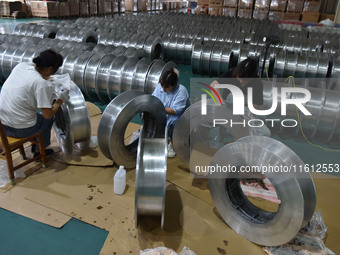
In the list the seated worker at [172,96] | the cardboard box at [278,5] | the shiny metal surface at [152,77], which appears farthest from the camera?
the cardboard box at [278,5]

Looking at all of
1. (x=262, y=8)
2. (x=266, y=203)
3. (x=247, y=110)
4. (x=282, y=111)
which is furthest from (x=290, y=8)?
(x=266, y=203)

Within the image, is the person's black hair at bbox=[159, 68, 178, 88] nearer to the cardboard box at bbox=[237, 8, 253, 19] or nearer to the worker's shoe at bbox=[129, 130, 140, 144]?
the worker's shoe at bbox=[129, 130, 140, 144]

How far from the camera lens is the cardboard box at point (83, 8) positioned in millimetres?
14409

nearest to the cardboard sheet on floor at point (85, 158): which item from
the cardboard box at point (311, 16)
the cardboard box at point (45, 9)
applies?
the cardboard box at point (45, 9)

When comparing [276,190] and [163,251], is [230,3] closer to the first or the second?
[276,190]

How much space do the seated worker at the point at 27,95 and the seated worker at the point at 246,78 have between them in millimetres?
1749

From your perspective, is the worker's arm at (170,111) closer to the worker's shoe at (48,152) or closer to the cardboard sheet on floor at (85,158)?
the cardboard sheet on floor at (85,158)

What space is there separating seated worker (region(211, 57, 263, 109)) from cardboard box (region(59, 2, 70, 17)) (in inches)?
506

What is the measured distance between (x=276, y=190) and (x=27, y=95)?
7.20 ft

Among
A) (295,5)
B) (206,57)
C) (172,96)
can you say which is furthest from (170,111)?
(295,5)

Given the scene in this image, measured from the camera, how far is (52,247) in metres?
1.97

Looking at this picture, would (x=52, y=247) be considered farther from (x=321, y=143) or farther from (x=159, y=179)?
(x=321, y=143)

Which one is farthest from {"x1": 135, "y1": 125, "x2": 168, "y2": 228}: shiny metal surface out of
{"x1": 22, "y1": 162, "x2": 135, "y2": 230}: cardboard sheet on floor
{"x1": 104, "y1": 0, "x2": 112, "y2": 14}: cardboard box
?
{"x1": 104, "y1": 0, "x2": 112, "y2": 14}: cardboard box

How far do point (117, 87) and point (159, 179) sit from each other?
267cm
